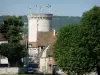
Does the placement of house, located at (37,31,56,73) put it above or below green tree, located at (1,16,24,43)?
below

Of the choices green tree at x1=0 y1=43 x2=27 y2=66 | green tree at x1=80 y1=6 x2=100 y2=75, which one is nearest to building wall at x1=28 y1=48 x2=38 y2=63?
green tree at x1=0 y1=43 x2=27 y2=66

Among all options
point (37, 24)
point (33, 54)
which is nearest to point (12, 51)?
point (33, 54)

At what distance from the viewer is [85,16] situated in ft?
223

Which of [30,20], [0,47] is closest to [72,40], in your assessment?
[0,47]

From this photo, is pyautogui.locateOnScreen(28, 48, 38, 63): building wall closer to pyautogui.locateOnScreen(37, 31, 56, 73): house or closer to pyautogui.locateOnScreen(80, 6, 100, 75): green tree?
pyautogui.locateOnScreen(37, 31, 56, 73): house

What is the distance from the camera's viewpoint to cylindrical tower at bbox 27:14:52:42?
147 metres

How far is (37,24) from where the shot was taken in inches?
5822

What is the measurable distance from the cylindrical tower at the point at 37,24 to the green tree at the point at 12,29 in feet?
113

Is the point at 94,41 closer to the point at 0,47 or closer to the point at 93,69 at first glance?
the point at 93,69

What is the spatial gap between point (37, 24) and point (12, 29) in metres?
40.2

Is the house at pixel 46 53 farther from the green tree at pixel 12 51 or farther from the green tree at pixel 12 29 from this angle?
the green tree at pixel 12 29

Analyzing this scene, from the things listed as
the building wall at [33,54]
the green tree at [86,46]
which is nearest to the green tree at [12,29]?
the building wall at [33,54]

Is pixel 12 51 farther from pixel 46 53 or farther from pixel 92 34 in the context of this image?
pixel 92 34

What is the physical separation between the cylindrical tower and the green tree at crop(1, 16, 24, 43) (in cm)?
3453
